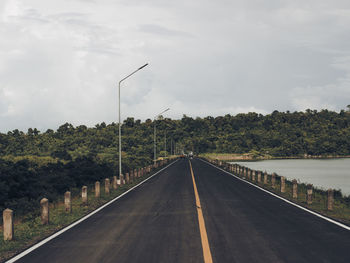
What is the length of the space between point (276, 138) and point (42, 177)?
156970mm

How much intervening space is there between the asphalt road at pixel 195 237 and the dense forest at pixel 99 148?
884 centimetres

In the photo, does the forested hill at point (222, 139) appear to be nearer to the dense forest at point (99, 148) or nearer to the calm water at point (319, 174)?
the dense forest at point (99, 148)

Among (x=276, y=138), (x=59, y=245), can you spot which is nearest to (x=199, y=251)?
(x=59, y=245)

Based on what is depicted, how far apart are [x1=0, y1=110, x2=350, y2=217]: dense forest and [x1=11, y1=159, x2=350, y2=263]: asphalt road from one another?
348 inches

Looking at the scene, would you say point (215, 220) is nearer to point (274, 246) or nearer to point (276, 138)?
point (274, 246)

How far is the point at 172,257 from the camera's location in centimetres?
756

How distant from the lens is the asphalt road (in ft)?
25.3

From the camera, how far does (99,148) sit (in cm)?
11100

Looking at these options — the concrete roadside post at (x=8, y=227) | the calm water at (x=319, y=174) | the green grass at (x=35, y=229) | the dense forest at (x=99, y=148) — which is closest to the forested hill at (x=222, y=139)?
the dense forest at (x=99, y=148)

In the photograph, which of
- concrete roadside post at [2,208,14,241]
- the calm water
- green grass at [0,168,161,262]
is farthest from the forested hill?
concrete roadside post at [2,208,14,241]

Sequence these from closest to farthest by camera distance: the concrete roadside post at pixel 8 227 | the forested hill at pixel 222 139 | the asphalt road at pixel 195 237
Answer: the asphalt road at pixel 195 237 < the concrete roadside post at pixel 8 227 < the forested hill at pixel 222 139

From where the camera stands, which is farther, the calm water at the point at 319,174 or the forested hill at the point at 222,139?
the forested hill at the point at 222,139

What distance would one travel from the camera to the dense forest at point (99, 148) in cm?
2222

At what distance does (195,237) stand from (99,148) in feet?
342
